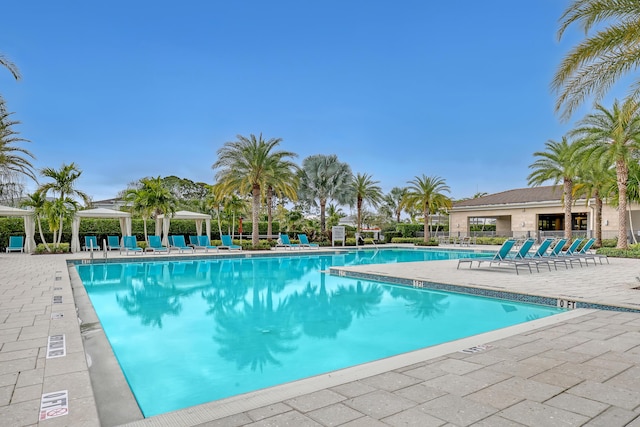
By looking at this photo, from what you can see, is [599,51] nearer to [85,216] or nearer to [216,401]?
[216,401]

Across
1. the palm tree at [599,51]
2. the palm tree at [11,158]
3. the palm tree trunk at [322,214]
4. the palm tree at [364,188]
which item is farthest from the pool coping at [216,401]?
the palm tree at [364,188]

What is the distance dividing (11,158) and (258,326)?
476 inches

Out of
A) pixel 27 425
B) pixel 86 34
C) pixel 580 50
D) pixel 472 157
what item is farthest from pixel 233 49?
pixel 472 157

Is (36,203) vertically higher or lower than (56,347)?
higher

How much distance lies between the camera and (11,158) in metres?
13.7

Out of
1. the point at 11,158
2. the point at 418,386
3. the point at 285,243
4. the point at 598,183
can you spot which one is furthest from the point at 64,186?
the point at 598,183

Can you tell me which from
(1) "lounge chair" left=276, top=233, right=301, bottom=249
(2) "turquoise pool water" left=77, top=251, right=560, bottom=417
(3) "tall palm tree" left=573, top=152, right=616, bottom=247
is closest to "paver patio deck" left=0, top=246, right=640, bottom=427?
(2) "turquoise pool water" left=77, top=251, right=560, bottom=417

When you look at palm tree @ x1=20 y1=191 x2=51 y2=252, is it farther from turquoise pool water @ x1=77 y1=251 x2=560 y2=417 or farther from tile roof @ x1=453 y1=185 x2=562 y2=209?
tile roof @ x1=453 y1=185 x2=562 y2=209

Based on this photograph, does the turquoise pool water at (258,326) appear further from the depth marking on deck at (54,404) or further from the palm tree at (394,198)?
the palm tree at (394,198)

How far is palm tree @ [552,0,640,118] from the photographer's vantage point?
7.64m

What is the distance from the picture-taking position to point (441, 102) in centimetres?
2438

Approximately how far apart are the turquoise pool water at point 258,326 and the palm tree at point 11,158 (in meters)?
5.18

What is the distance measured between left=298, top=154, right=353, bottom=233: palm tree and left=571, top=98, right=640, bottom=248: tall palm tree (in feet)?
51.3

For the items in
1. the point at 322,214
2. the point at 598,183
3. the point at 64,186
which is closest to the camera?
the point at 64,186
